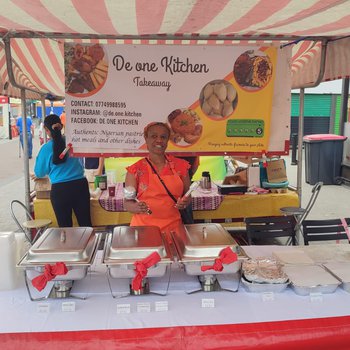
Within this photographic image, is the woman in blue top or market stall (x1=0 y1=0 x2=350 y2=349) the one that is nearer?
market stall (x1=0 y1=0 x2=350 y2=349)

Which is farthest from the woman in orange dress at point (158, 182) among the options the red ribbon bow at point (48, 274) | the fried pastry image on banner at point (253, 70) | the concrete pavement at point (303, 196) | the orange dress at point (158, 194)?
the concrete pavement at point (303, 196)

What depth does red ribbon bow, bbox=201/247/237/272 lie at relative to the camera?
1.79 m

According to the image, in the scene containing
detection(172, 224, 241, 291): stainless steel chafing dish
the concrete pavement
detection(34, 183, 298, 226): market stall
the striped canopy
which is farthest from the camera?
the concrete pavement

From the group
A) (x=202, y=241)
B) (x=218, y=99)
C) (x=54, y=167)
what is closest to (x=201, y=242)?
(x=202, y=241)

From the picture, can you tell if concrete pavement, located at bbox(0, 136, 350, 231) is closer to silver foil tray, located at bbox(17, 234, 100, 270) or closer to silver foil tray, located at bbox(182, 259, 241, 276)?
silver foil tray, located at bbox(17, 234, 100, 270)

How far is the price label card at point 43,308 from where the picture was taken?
1.77 metres

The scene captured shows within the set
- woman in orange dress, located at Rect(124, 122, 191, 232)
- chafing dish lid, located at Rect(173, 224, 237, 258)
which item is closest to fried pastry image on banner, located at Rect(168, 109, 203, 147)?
woman in orange dress, located at Rect(124, 122, 191, 232)

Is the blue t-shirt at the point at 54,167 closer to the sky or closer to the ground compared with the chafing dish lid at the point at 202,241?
closer to the sky

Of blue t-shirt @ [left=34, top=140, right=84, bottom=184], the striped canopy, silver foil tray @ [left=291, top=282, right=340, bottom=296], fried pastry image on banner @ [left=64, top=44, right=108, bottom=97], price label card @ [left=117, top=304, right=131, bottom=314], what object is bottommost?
price label card @ [left=117, top=304, right=131, bottom=314]

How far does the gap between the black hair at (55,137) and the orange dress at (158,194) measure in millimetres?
1641

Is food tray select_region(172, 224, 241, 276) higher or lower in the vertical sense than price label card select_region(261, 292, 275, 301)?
higher

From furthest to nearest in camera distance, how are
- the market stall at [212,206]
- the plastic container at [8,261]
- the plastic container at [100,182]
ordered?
the plastic container at [100,182] → the market stall at [212,206] → the plastic container at [8,261]

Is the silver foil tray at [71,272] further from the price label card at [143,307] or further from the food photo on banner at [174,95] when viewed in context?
the food photo on banner at [174,95]

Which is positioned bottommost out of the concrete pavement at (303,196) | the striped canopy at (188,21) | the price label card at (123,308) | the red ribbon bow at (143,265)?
the concrete pavement at (303,196)
